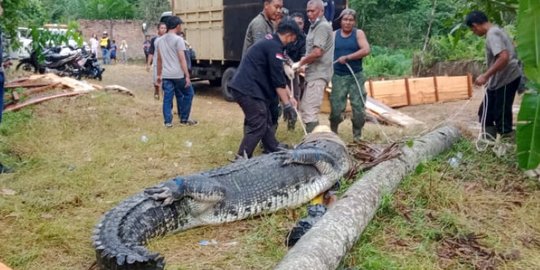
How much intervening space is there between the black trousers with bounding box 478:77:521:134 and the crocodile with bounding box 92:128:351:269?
2005 millimetres

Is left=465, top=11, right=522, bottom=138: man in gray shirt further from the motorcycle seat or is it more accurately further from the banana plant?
the motorcycle seat

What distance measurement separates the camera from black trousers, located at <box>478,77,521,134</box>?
5742 mm

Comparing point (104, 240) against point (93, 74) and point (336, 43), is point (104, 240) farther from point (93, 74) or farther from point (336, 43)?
point (93, 74)

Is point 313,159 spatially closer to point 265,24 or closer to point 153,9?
point 265,24

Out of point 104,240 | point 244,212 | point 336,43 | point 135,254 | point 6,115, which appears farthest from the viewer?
point 6,115

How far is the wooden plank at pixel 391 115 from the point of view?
797cm

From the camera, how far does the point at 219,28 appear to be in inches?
417

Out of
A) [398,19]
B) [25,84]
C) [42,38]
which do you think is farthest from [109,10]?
[25,84]

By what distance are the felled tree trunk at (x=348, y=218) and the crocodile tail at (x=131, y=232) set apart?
768 millimetres

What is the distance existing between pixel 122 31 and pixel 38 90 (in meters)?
20.4

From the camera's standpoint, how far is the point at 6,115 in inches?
294

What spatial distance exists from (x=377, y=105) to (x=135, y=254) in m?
6.46

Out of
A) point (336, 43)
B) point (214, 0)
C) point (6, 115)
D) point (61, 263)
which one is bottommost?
point (61, 263)

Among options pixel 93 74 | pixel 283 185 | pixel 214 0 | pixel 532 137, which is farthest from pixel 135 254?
pixel 93 74
